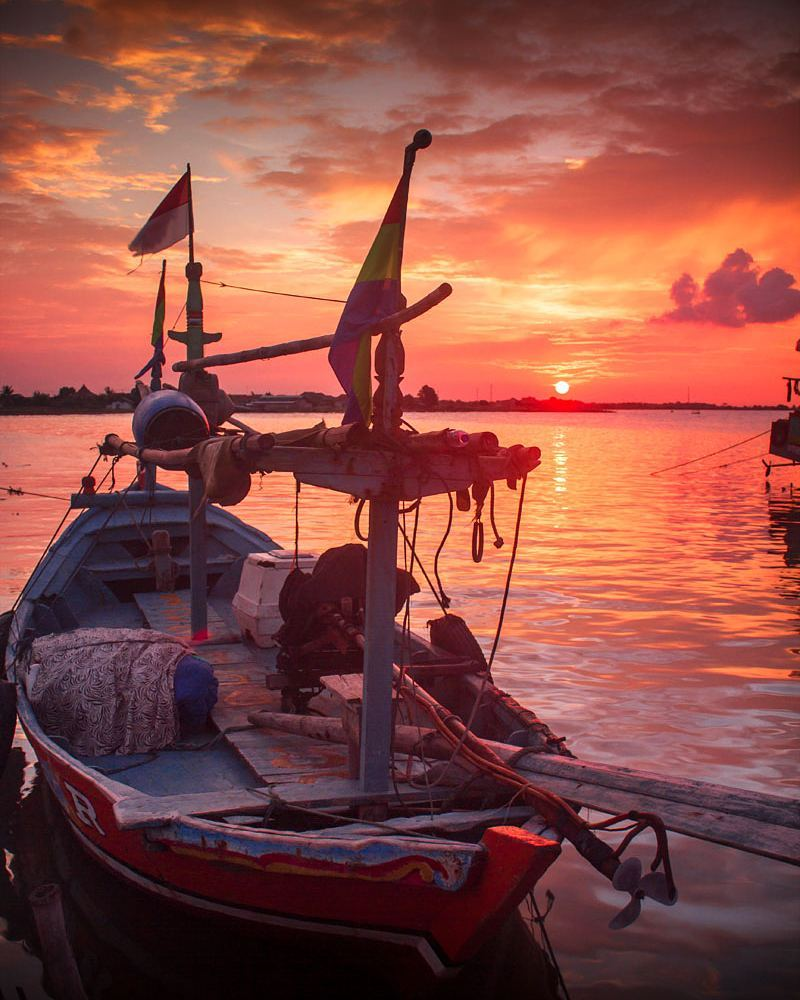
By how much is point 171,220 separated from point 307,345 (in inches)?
191

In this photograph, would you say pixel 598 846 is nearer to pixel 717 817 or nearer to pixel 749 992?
pixel 717 817

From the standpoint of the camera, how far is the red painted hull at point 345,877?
16.3ft

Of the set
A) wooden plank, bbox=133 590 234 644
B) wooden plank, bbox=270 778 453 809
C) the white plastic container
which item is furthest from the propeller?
wooden plank, bbox=133 590 234 644

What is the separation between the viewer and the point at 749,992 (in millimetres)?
6621

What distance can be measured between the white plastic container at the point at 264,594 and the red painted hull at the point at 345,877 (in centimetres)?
440

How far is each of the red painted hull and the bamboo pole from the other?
3115mm

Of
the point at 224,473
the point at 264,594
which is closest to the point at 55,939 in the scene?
the point at 224,473

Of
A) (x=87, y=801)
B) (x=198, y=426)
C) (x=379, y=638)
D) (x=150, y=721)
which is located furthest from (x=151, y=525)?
(x=379, y=638)

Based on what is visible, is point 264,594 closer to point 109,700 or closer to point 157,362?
point 109,700

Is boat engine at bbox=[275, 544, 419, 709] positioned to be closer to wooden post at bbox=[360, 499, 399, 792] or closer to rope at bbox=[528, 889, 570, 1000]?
wooden post at bbox=[360, 499, 399, 792]

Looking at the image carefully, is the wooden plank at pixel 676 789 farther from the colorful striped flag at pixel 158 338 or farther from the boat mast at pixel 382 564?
the colorful striped flag at pixel 158 338

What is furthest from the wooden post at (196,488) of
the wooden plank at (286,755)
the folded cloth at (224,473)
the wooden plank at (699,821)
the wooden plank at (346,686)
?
the wooden plank at (699,821)

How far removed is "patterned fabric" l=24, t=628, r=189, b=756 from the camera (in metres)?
8.09

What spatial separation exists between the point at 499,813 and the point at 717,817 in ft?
4.88
